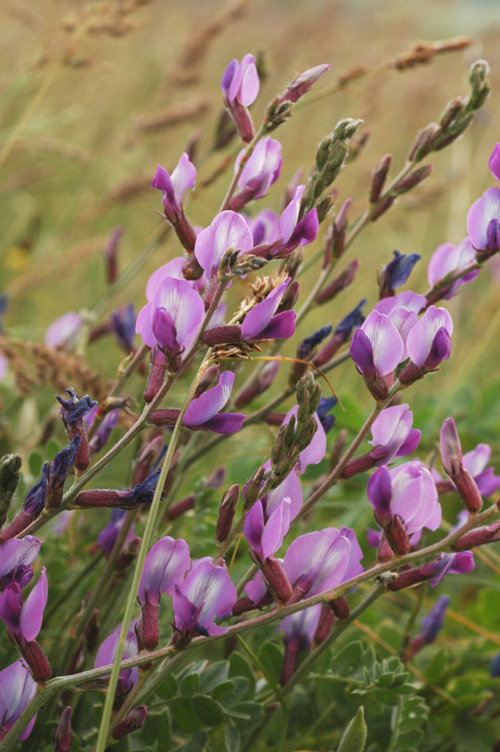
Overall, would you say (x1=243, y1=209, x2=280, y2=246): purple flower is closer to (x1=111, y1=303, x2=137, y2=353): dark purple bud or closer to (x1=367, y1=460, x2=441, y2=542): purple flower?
(x1=111, y1=303, x2=137, y2=353): dark purple bud

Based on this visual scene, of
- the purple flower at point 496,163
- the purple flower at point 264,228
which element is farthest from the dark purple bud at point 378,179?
the purple flower at point 496,163

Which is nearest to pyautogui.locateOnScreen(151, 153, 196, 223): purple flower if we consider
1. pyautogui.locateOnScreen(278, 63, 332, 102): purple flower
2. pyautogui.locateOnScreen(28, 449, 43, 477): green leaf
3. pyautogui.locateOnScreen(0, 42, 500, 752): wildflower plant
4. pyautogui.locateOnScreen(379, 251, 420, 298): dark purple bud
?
pyautogui.locateOnScreen(0, 42, 500, 752): wildflower plant

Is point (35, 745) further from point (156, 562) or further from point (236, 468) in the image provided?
point (236, 468)

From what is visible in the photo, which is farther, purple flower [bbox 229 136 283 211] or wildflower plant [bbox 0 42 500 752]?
purple flower [bbox 229 136 283 211]

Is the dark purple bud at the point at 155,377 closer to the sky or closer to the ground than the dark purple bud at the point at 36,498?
closer to the sky

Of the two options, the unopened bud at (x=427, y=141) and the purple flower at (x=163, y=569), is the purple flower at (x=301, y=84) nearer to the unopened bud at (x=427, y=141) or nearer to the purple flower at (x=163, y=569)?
the unopened bud at (x=427, y=141)
